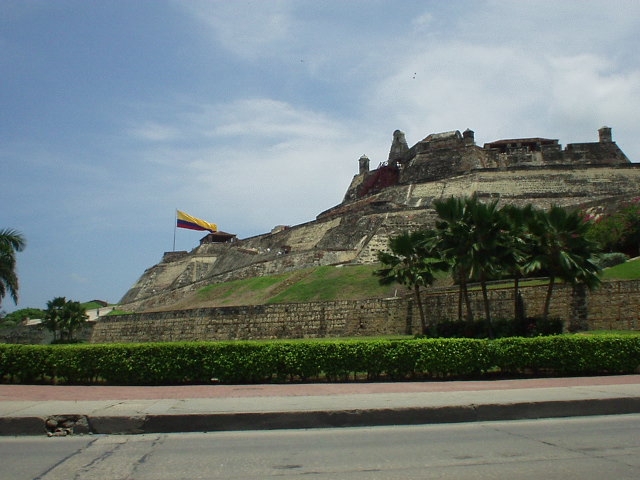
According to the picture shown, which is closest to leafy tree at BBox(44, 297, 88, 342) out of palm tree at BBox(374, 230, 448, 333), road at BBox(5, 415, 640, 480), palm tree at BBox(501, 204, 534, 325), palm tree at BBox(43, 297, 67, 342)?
palm tree at BBox(43, 297, 67, 342)

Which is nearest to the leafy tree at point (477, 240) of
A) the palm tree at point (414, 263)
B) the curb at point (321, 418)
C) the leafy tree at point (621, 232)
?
the palm tree at point (414, 263)

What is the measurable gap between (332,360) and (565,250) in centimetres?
947

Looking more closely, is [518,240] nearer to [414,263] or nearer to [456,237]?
[456,237]

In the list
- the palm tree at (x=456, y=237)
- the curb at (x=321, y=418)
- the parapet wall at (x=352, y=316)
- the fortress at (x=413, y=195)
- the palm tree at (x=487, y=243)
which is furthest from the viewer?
the fortress at (x=413, y=195)

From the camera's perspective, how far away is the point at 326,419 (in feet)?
28.7

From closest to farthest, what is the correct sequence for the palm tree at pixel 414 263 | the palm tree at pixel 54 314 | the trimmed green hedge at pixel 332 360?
the trimmed green hedge at pixel 332 360 → the palm tree at pixel 414 263 → the palm tree at pixel 54 314

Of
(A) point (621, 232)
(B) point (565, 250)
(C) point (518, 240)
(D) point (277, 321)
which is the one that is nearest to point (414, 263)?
(C) point (518, 240)

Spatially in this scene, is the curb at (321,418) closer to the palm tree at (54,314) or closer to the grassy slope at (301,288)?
the grassy slope at (301,288)

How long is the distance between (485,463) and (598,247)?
1565 centimetres

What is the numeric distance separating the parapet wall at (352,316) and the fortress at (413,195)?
27.3 ft

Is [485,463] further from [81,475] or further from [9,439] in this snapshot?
[9,439]

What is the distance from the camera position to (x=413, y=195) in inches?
1887

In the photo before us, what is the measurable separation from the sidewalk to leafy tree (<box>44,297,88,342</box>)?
2614 cm

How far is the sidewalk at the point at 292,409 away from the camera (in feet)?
27.1
